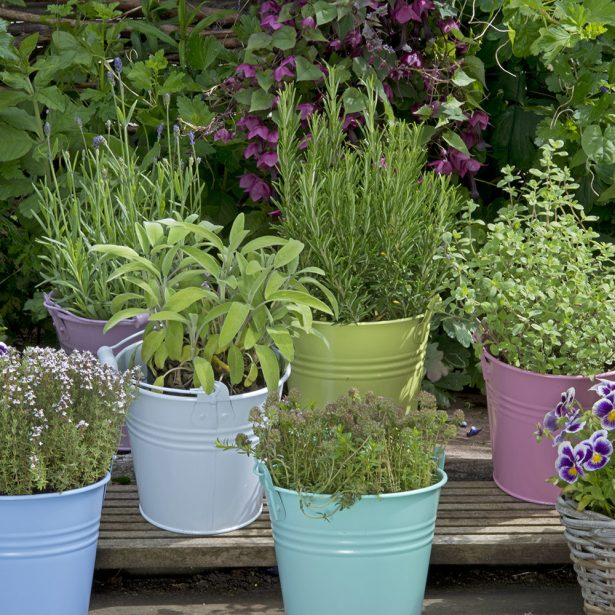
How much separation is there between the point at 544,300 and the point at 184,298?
85 centimetres

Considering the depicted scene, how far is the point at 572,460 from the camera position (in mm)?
2221

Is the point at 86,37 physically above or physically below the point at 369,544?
above

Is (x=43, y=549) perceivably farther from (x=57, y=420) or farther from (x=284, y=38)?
(x=284, y=38)

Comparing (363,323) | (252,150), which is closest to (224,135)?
(252,150)

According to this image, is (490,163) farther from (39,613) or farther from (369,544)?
(39,613)

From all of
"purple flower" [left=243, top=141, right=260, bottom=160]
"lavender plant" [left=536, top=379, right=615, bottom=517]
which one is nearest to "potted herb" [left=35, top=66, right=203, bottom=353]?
"purple flower" [left=243, top=141, right=260, bottom=160]

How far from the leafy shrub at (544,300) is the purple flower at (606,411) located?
0.84 ft

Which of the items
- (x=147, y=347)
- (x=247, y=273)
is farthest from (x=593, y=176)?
(x=147, y=347)

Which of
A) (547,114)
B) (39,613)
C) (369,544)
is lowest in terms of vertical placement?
(39,613)

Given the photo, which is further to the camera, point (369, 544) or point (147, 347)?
point (147, 347)

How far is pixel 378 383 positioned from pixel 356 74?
0.89 m

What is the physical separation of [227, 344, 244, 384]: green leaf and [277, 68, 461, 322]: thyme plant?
388 millimetres

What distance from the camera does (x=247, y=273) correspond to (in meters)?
2.42

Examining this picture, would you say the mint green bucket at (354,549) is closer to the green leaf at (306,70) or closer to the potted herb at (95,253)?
the potted herb at (95,253)
